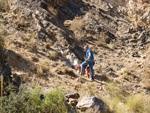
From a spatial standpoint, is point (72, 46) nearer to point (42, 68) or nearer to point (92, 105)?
point (42, 68)

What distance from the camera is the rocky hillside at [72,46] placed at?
5.49m

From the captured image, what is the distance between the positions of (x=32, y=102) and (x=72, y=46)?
5958 millimetres

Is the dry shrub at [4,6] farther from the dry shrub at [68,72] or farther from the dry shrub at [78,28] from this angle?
the dry shrub at [68,72]

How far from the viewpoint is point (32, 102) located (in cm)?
307

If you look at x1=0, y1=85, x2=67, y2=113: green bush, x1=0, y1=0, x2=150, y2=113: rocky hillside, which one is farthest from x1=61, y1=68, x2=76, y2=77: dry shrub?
x1=0, y1=85, x2=67, y2=113: green bush

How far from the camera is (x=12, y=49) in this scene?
6.23m

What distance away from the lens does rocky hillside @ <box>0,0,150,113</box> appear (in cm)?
549

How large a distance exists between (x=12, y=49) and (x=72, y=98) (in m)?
3.44

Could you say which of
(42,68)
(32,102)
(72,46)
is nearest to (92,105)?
(32,102)

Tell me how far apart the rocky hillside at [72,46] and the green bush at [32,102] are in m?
1.01

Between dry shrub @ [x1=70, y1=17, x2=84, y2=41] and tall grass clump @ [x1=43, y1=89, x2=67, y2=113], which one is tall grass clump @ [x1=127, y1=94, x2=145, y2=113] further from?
dry shrub @ [x1=70, y1=17, x2=84, y2=41]

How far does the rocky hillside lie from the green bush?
1.01 metres

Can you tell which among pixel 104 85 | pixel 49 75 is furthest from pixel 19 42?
pixel 104 85

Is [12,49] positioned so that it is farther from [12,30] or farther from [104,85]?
[104,85]
